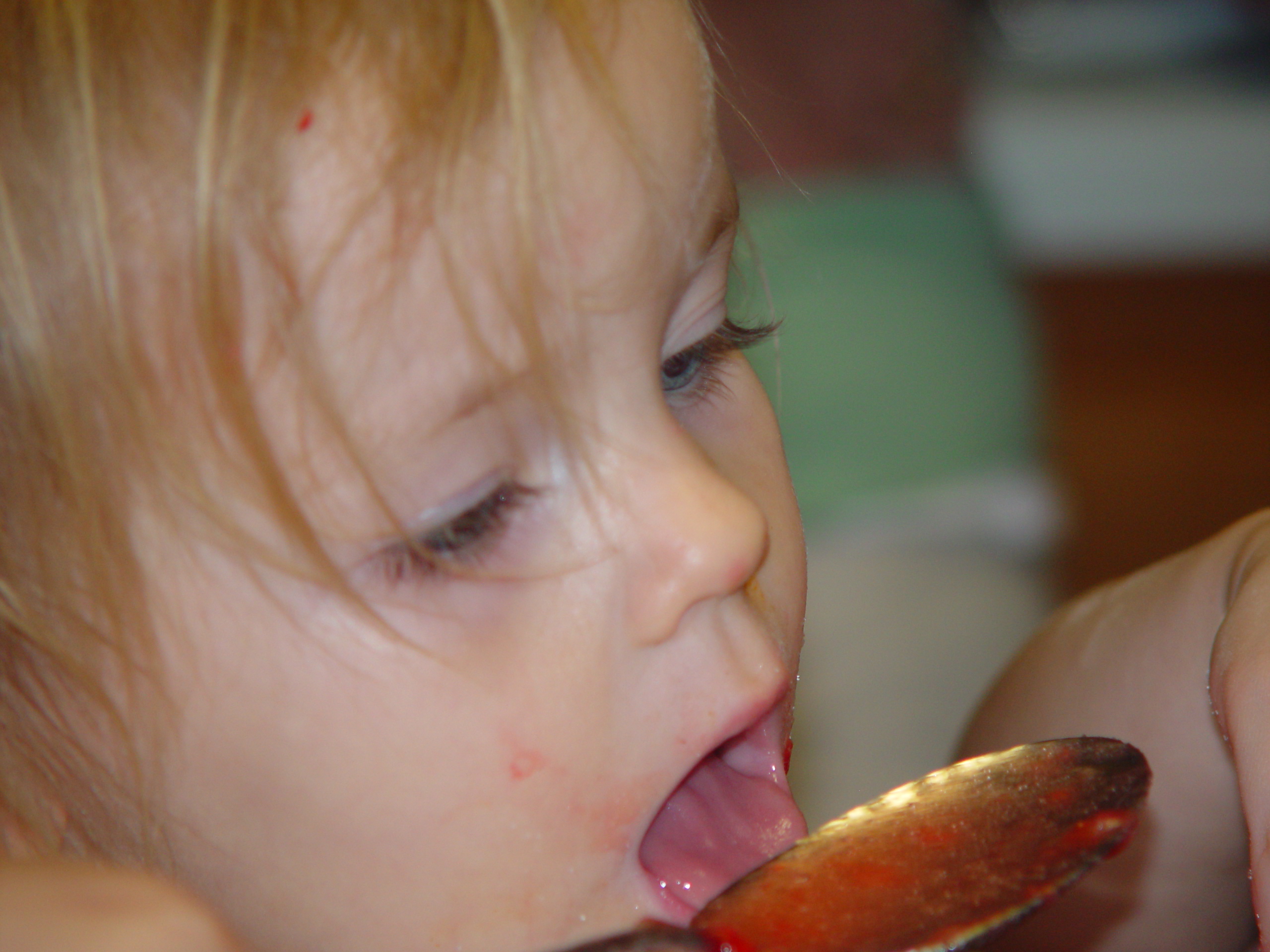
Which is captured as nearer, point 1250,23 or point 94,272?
point 94,272

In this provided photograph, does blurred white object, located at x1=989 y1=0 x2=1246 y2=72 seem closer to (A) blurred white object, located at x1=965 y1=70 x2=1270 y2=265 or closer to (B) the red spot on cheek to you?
(A) blurred white object, located at x1=965 y1=70 x2=1270 y2=265

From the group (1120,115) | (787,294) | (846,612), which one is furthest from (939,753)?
(1120,115)

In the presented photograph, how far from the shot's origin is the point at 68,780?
428 mm

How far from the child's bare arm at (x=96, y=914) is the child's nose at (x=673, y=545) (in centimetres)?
16

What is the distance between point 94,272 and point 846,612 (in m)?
0.63

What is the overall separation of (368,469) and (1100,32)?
8.63ft

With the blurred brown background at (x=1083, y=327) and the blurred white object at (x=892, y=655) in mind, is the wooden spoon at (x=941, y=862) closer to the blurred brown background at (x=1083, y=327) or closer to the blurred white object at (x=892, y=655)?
the blurred white object at (x=892, y=655)

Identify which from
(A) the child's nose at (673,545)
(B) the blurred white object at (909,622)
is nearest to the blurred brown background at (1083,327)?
(B) the blurred white object at (909,622)

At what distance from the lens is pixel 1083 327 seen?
2.19 meters

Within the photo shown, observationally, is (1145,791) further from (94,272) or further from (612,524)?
(94,272)

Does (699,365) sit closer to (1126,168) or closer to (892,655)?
(892,655)

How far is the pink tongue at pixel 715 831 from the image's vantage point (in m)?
0.45

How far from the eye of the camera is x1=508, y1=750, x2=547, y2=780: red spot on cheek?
41 cm

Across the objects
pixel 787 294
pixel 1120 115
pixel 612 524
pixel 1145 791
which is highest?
pixel 612 524
